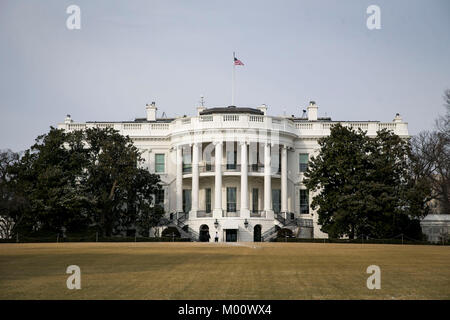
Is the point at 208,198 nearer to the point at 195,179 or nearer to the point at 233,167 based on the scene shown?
the point at 195,179

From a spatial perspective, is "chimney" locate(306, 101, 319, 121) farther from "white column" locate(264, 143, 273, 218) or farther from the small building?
the small building

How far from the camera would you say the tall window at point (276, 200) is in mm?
64775

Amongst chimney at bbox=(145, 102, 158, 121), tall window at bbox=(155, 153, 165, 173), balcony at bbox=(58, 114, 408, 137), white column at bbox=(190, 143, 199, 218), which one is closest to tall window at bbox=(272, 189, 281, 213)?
balcony at bbox=(58, 114, 408, 137)

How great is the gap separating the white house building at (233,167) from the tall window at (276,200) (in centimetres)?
10

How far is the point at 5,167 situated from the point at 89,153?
8262mm

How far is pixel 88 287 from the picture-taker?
14.9 metres

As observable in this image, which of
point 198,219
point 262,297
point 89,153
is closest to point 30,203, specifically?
point 89,153

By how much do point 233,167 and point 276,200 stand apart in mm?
6026

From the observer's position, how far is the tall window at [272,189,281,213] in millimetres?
64775

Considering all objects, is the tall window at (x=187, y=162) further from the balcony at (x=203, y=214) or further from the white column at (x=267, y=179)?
the white column at (x=267, y=179)

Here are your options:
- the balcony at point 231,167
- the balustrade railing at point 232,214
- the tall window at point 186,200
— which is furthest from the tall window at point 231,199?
the tall window at point 186,200

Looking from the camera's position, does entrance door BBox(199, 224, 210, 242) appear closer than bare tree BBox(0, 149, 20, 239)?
No

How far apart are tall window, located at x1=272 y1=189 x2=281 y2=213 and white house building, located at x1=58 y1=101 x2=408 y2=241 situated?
4.0 inches
